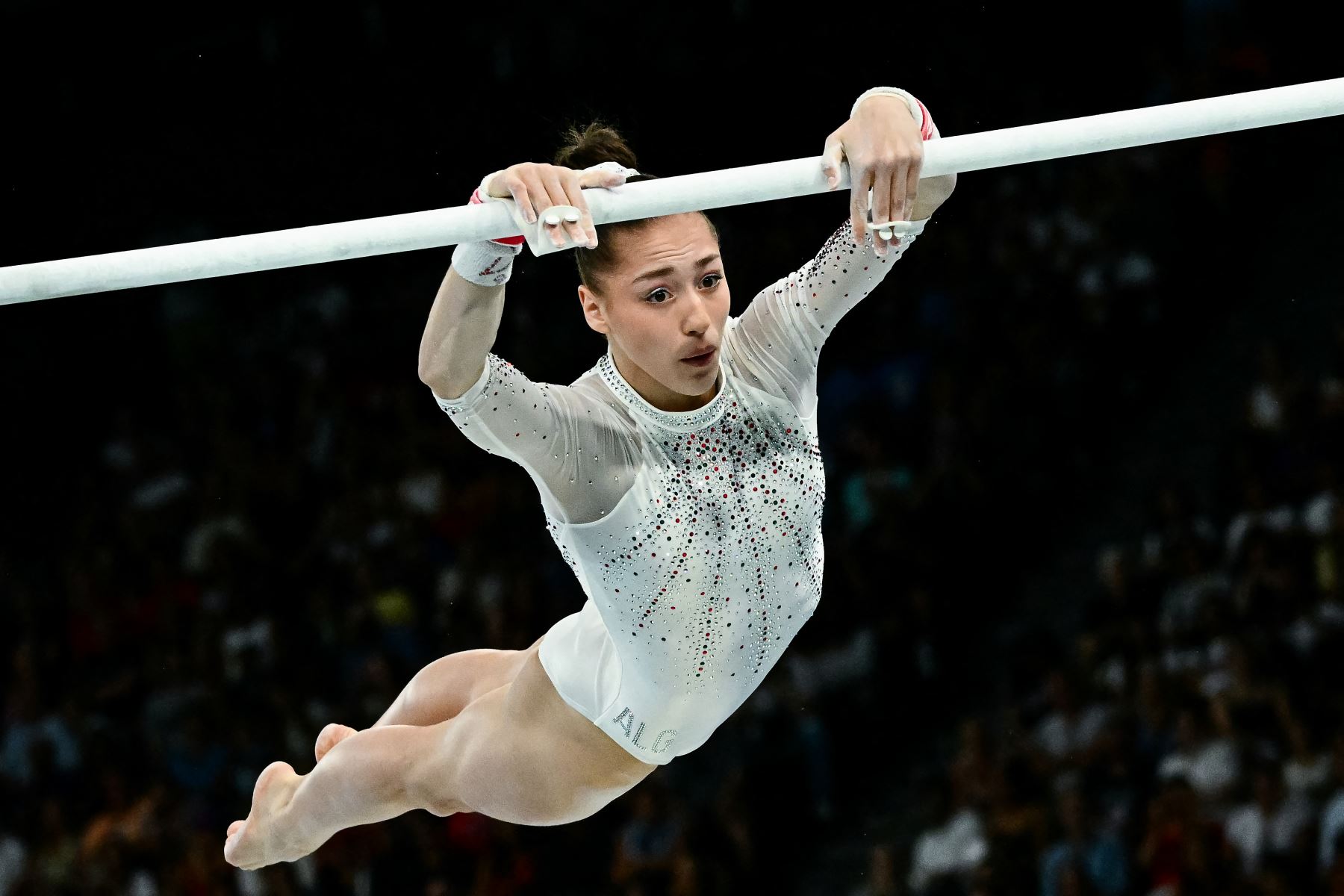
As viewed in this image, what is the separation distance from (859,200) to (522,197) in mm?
586

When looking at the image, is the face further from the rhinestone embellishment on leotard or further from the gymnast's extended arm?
the gymnast's extended arm

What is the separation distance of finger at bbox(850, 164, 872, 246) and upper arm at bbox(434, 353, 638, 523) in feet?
2.00

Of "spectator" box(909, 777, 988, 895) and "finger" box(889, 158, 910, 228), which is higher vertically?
"finger" box(889, 158, 910, 228)

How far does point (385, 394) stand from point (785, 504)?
18.6ft

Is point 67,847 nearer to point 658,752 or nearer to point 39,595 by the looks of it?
point 39,595

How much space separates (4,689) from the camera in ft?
26.6

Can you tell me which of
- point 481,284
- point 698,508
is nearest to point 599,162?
point 481,284

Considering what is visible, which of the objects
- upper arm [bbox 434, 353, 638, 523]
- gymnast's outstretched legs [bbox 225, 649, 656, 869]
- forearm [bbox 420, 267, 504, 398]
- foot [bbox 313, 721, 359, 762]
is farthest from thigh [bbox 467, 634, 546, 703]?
forearm [bbox 420, 267, 504, 398]

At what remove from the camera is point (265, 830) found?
3.96m

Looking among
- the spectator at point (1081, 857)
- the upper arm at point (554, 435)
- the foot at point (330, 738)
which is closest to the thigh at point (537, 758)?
the upper arm at point (554, 435)

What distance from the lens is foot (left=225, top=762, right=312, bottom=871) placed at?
3963 mm

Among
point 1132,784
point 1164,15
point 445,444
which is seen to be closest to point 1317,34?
point 1164,15

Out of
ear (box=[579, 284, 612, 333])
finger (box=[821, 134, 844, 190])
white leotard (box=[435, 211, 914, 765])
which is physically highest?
finger (box=[821, 134, 844, 190])

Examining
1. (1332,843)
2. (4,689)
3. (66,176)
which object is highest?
(66,176)
